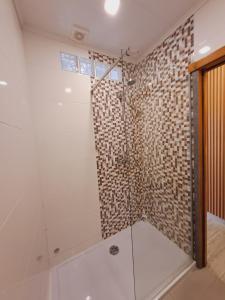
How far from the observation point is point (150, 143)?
1.83 m

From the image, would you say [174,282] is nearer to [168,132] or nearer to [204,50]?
[168,132]

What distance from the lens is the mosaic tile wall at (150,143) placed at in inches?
54.9

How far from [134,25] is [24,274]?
216 cm

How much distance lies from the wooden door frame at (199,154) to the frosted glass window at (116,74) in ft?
2.93

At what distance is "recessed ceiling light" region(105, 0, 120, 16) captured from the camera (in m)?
1.13

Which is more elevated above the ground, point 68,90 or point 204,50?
point 204,50

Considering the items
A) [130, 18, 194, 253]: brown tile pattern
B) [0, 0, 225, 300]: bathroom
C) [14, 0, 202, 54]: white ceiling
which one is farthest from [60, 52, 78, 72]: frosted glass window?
[130, 18, 194, 253]: brown tile pattern

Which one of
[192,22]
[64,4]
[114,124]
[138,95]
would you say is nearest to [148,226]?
[114,124]

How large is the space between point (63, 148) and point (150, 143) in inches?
43.9

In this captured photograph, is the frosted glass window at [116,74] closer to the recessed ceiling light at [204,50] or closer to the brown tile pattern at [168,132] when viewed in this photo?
the brown tile pattern at [168,132]

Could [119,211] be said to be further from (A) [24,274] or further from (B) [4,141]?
(B) [4,141]

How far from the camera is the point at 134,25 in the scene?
4.52ft

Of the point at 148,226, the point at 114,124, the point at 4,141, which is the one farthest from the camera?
the point at 148,226

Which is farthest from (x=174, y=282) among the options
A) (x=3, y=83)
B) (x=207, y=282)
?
(x=3, y=83)
